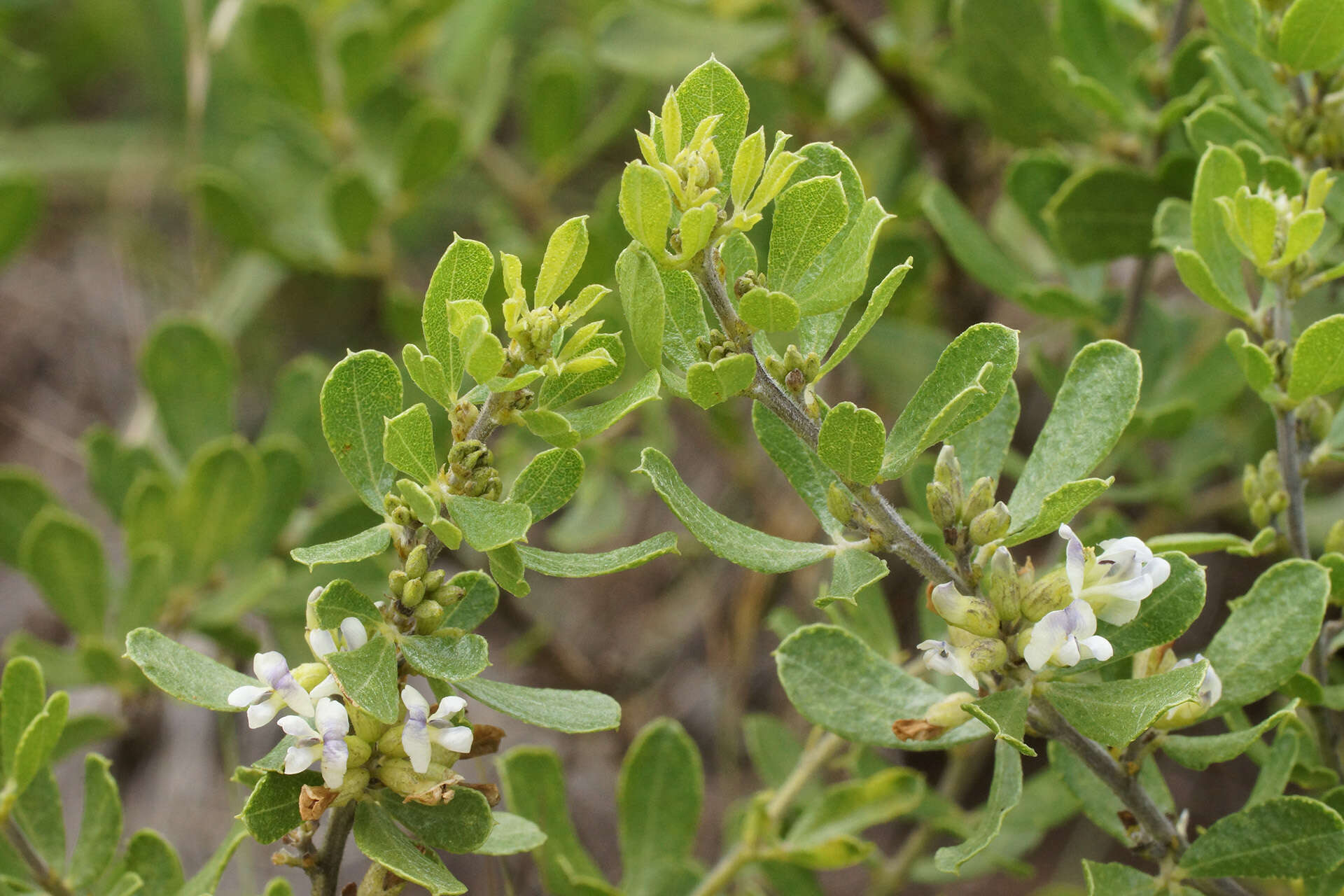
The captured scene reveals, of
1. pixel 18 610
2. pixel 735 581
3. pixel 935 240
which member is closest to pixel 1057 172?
pixel 935 240

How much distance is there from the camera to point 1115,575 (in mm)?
1053

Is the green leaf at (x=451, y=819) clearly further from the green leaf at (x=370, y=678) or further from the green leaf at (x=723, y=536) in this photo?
the green leaf at (x=723, y=536)

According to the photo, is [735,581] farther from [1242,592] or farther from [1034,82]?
[1034,82]

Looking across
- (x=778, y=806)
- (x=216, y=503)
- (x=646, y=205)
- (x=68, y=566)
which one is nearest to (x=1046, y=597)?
(x=646, y=205)

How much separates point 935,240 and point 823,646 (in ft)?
5.06

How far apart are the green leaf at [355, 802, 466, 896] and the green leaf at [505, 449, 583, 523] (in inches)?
12.2

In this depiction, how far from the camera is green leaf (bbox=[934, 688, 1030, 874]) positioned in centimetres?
100

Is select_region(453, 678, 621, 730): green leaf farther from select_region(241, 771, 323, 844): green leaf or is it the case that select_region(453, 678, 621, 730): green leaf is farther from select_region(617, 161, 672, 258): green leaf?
select_region(617, 161, 672, 258): green leaf

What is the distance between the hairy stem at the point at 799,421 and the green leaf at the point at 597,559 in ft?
0.53

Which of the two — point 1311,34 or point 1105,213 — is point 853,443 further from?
point 1105,213

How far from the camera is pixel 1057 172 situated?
175 cm

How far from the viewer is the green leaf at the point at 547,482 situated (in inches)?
42.5

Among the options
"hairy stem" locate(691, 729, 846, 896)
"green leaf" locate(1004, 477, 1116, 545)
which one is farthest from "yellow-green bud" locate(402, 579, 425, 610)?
"hairy stem" locate(691, 729, 846, 896)

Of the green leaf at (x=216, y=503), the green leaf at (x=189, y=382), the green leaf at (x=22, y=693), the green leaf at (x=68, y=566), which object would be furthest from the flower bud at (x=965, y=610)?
the green leaf at (x=189, y=382)
